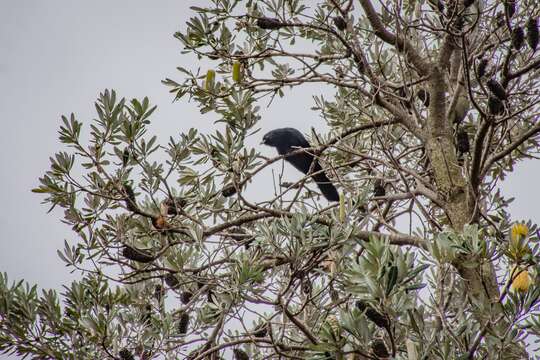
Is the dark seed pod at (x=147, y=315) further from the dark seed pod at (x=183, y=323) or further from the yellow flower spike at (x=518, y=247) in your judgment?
the yellow flower spike at (x=518, y=247)

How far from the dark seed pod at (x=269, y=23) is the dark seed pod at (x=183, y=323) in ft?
6.27

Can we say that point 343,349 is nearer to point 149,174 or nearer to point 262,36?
point 149,174

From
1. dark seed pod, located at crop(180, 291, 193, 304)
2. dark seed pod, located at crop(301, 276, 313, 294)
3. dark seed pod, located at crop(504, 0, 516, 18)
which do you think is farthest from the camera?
dark seed pod, located at crop(180, 291, 193, 304)

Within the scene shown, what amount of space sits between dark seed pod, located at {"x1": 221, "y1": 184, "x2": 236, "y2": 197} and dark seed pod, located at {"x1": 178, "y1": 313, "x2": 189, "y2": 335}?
74 cm

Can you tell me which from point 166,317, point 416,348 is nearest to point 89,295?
point 166,317

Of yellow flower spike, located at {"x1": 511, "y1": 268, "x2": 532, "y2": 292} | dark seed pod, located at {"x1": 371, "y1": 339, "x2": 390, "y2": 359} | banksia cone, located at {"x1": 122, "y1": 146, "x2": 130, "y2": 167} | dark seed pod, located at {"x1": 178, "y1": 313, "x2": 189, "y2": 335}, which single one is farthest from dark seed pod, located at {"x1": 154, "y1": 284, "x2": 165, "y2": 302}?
yellow flower spike, located at {"x1": 511, "y1": 268, "x2": 532, "y2": 292}

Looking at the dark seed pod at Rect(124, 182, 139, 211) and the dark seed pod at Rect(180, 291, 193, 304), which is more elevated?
the dark seed pod at Rect(124, 182, 139, 211)

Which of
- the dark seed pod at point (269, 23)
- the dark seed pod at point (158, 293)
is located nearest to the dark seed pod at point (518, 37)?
the dark seed pod at point (269, 23)

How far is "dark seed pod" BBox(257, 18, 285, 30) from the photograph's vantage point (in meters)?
3.35

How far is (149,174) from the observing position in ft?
8.79

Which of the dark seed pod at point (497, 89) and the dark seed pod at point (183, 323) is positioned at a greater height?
the dark seed pod at point (497, 89)

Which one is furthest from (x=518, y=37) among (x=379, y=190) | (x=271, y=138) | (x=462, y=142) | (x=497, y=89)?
(x=271, y=138)

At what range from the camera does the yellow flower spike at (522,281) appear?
1878 mm

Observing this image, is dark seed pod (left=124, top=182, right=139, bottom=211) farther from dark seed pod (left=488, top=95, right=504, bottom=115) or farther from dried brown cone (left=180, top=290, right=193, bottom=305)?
dark seed pod (left=488, top=95, right=504, bottom=115)
